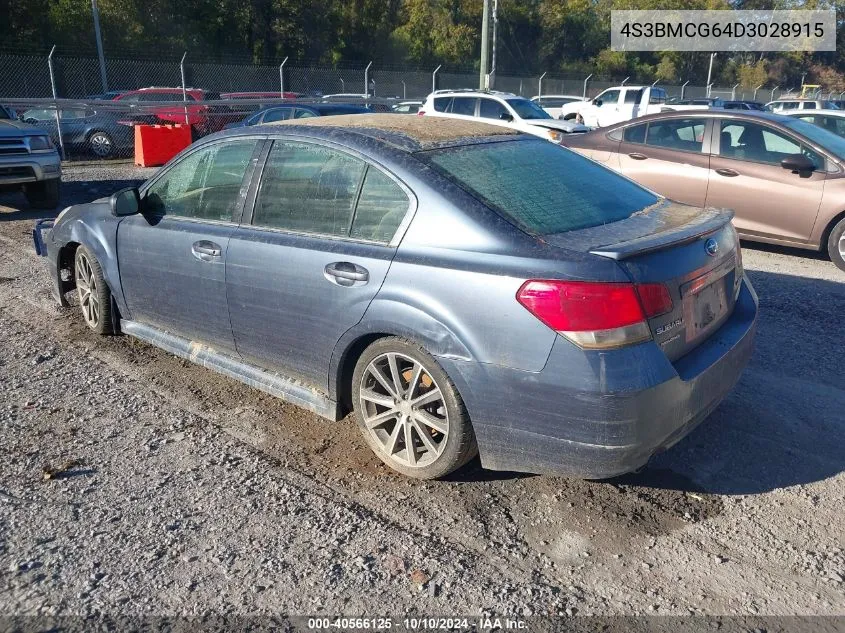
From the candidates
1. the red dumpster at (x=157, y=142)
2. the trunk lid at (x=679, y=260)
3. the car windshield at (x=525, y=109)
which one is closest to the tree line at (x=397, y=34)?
the red dumpster at (x=157, y=142)

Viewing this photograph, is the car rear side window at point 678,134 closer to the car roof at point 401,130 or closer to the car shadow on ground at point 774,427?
the car shadow on ground at point 774,427

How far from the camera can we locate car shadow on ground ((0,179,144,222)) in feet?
36.5

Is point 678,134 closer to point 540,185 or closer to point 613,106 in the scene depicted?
point 540,185

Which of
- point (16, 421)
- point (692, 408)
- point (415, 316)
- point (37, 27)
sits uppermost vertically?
point (37, 27)

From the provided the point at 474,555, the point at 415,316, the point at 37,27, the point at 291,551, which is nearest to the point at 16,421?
the point at 291,551

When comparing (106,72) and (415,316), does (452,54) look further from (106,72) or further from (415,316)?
(415,316)

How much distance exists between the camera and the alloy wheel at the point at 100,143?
18.9 m

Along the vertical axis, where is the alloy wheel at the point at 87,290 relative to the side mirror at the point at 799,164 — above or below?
below

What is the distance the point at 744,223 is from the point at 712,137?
1.12m

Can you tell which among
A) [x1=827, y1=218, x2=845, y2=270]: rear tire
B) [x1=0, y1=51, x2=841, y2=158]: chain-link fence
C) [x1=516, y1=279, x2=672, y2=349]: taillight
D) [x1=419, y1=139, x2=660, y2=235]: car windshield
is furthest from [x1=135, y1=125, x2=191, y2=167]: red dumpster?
[x1=516, y1=279, x2=672, y2=349]: taillight

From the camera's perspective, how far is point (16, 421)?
164 inches

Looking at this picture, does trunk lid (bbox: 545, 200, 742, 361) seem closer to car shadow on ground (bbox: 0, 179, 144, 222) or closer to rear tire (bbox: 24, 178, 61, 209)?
car shadow on ground (bbox: 0, 179, 144, 222)

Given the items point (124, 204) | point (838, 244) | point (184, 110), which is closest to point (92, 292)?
point (124, 204)

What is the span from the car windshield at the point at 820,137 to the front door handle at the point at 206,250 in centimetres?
649
